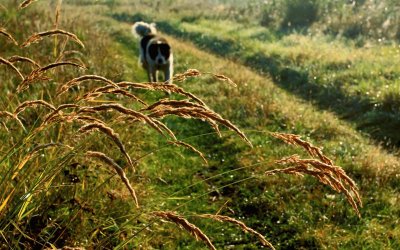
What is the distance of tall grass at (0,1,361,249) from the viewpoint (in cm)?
189

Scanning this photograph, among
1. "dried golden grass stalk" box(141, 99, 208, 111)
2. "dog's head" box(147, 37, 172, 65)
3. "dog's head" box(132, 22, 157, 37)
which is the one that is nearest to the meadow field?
"dried golden grass stalk" box(141, 99, 208, 111)

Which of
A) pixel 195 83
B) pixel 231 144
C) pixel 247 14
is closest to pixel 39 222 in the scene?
pixel 231 144

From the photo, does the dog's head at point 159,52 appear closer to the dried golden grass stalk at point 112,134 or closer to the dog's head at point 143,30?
the dog's head at point 143,30

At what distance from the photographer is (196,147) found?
6898 mm

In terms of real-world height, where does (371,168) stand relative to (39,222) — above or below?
A: below

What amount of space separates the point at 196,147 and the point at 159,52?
197 inches

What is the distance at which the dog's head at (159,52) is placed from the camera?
11.4 metres

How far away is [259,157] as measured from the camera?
6.25 metres

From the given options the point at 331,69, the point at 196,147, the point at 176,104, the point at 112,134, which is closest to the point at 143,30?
the point at 331,69

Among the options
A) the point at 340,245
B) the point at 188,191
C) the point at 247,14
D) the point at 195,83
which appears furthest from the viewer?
the point at 247,14

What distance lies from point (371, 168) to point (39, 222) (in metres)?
3.88

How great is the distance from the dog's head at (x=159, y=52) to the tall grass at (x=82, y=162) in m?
3.56

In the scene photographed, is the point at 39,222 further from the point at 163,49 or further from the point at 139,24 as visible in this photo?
the point at 139,24

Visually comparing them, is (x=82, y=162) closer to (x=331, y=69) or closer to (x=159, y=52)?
(x=159, y=52)
